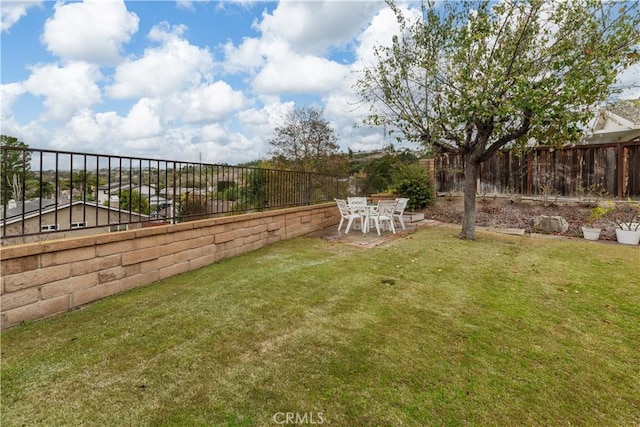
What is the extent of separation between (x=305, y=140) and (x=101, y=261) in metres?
15.3

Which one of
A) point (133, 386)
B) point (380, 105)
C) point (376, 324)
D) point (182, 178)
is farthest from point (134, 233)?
point (380, 105)

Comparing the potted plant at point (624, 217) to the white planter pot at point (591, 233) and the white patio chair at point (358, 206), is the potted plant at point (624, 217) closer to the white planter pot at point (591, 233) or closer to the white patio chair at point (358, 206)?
the white planter pot at point (591, 233)

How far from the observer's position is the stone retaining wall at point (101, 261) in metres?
2.62

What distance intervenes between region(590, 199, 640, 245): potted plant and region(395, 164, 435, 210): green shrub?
4366mm

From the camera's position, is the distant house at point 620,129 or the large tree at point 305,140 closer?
the distant house at point 620,129

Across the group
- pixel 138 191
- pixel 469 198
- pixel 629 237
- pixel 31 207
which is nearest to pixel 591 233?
pixel 629 237

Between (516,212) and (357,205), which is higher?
(357,205)

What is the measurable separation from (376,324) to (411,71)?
586cm

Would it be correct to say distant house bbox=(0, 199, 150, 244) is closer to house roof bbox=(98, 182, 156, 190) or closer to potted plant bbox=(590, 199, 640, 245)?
house roof bbox=(98, 182, 156, 190)

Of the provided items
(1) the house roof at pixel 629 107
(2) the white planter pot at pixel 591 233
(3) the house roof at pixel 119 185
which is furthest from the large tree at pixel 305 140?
(3) the house roof at pixel 119 185

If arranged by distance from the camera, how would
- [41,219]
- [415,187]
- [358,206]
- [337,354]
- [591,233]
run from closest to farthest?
[337,354] < [41,219] < [591,233] < [358,206] < [415,187]

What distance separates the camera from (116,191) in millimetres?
3773

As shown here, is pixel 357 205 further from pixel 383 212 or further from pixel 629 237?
pixel 629 237

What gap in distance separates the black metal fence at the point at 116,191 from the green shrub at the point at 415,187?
512 centimetres
